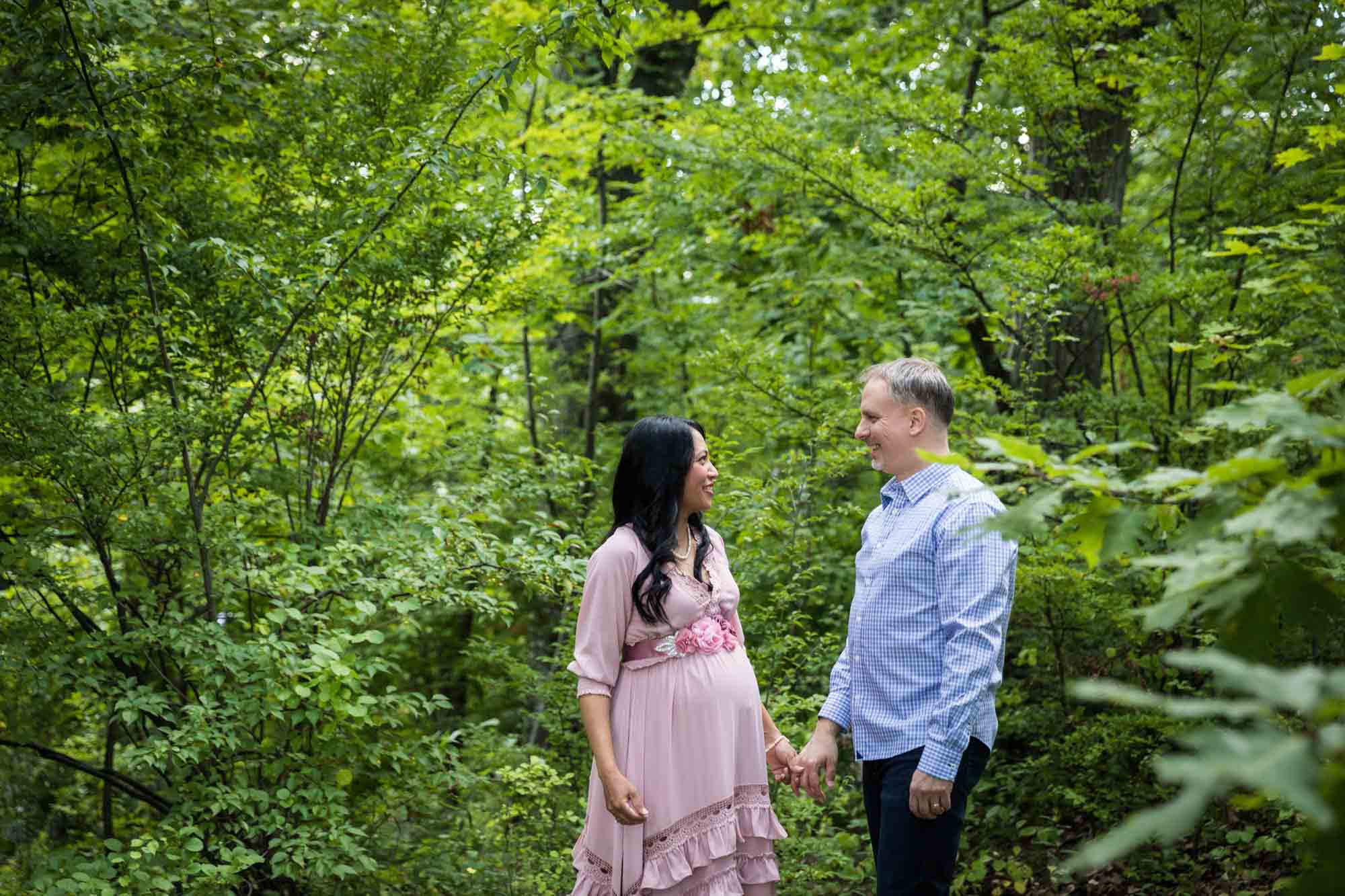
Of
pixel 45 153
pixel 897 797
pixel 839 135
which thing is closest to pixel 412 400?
pixel 45 153

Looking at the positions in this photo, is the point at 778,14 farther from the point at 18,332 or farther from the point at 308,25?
the point at 18,332

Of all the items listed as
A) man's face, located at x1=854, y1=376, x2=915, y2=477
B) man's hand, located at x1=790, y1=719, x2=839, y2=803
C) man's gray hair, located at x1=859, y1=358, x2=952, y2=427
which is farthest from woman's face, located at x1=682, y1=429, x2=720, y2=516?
man's hand, located at x1=790, y1=719, x2=839, y2=803

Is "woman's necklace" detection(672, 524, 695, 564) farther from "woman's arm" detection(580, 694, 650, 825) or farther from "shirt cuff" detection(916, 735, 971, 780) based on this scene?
"shirt cuff" detection(916, 735, 971, 780)

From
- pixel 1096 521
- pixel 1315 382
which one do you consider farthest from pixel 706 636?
pixel 1315 382

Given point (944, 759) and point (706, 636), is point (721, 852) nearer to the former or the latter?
point (706, 636)

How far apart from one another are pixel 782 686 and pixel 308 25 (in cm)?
333

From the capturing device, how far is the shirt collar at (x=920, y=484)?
109 inches

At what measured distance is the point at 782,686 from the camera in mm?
4371

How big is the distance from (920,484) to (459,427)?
418 cm

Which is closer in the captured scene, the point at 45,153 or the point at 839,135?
the point at 45,153

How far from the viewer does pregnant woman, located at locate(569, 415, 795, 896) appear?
2.78 metres

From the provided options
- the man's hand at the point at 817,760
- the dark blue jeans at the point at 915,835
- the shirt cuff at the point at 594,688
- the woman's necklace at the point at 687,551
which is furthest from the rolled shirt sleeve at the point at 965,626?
the shirt cuff at the point at 594,688

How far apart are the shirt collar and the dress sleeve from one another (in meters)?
0.73

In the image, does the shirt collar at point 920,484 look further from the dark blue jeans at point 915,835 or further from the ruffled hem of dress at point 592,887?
the ruffled hem of dress at point 592,887
